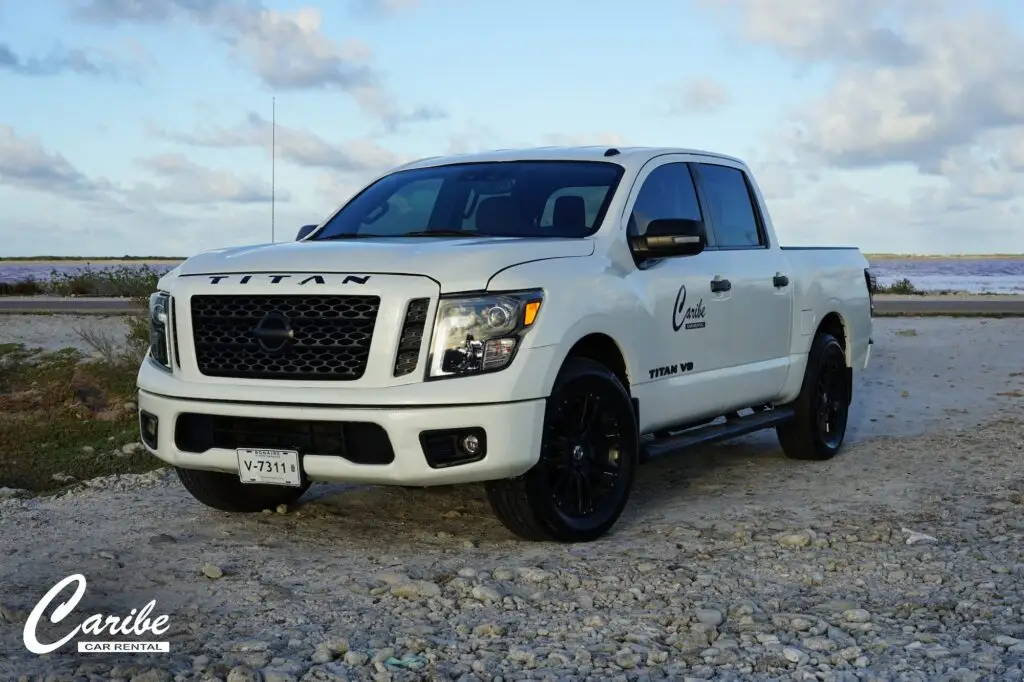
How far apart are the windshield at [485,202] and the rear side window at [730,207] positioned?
1.01 metres

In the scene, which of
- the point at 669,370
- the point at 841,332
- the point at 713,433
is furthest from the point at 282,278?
the point at 841,332

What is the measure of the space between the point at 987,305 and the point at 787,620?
21.3m

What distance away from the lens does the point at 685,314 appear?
7.07m

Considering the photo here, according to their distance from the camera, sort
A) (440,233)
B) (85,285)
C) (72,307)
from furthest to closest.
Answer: (85,285) < (72,307) < (440,233)

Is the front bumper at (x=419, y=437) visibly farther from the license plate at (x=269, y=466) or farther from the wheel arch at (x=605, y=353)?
the wheel arch at (x=605, y=353)

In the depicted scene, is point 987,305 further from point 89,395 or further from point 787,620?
point 787,620

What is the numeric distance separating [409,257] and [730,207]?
3050 millimetres

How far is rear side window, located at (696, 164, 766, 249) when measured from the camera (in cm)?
791

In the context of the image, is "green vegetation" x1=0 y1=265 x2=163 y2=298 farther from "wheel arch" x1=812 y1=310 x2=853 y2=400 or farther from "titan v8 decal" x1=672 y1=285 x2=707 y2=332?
"titan v8 decal" x1=672 y1=285 x2=707 y2=332

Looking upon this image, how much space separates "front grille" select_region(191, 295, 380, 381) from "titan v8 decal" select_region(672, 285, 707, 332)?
1958 mm

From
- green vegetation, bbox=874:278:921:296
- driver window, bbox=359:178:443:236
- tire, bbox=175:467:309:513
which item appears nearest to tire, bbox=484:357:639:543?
tire, bbox=175:467:309:513

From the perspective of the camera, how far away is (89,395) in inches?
479

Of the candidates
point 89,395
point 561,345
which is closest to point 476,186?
point 561,345

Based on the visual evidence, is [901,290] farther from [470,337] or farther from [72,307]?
[470,337]
